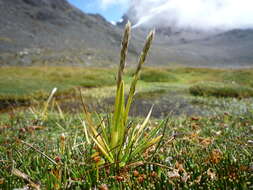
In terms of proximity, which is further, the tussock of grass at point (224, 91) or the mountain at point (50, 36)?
the mountain at point (50, 36)

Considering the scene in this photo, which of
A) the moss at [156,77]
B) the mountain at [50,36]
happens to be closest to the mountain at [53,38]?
the mountain at [50,36]

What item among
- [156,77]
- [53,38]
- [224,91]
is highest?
[53,38]

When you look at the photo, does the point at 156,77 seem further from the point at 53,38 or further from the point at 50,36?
the point at 50,36

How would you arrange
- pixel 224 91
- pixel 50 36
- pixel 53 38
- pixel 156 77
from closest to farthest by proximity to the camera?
pixel 224 91 → pixel 156 77 → pixel 53 38 → pixel 50 36

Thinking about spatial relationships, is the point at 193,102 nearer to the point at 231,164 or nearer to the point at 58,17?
the point at 231,164

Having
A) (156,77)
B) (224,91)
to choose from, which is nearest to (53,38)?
(156,77)

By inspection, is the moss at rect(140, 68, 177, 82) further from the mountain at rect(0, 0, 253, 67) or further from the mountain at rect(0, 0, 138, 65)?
the mountain at rect(0, 0, 138, 65)

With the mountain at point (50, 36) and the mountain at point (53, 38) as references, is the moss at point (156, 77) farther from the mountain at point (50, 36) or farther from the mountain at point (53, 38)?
the mountain at point (50, 36)

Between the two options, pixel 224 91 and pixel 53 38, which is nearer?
pixel 224 91

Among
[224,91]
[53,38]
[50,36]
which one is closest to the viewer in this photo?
[224,91]

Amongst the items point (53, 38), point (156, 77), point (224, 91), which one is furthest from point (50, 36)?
point (224, 91)

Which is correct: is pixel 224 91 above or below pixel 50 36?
below

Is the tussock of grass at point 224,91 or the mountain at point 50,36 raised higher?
the mountain at point 50,36
